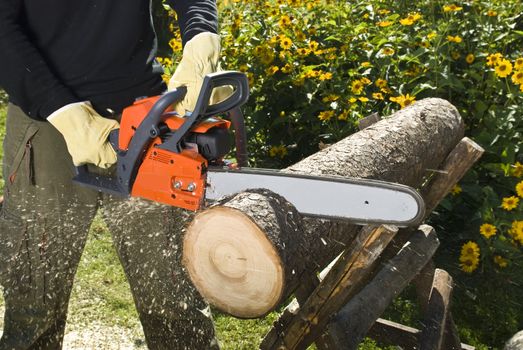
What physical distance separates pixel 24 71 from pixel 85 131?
0.86ft

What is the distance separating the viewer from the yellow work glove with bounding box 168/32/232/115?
220cm

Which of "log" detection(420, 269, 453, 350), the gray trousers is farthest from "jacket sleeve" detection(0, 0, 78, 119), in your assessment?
"log" detection(420, 269, 453, 350)

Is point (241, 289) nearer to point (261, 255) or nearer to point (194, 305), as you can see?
point (261, 255)

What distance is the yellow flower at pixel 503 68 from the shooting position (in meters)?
3.22

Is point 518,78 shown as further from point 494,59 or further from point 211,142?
point 211,142

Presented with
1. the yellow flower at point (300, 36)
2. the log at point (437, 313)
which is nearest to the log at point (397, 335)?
the log at point (437, 313)

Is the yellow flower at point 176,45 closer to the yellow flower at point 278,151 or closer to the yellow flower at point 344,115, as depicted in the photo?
the yellow flower at point 278,151

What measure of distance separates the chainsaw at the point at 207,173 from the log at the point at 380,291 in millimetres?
507

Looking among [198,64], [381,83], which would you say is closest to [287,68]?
[381,83]

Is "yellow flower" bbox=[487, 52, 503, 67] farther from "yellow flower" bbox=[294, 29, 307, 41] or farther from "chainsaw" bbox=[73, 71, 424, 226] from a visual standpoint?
"chainsaw" bbox=[73, 71, 424, 226]

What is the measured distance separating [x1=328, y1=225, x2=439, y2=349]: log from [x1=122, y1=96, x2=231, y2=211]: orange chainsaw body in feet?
2.14

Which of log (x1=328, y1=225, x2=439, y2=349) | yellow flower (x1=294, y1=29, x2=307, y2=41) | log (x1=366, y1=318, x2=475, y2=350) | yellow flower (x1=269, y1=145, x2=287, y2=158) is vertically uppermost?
yellow flower (x1=294, y1=29, x2=307, y2=41)

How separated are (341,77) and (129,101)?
1.84 metres

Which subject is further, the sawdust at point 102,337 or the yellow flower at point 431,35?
the yellow flower at point 431,35
